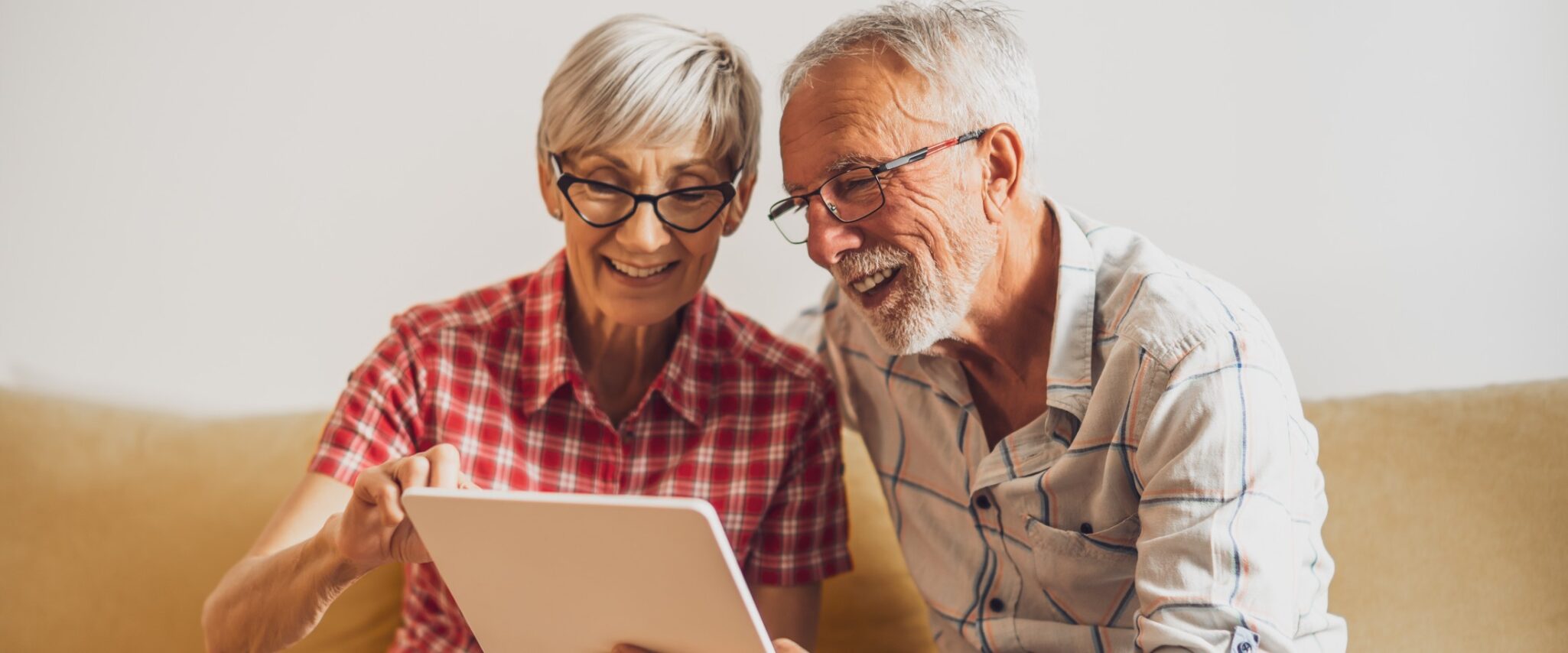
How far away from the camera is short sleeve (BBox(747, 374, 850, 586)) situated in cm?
157

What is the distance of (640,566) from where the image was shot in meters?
1.03

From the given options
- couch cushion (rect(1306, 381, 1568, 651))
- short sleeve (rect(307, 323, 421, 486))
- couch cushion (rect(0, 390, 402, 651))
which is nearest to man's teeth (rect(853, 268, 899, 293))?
short sleeve (rect(307, 323, 421, 486))

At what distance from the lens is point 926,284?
1.34 m

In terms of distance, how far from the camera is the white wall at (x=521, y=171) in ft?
6.31

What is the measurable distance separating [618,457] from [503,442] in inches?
6.1

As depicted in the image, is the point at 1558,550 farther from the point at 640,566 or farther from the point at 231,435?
the point at 231,435

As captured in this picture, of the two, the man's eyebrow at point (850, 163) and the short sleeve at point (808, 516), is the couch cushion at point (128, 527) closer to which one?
the short sleeve at point (808, 516)

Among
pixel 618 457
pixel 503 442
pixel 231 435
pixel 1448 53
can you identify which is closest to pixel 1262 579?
pixel 618 457

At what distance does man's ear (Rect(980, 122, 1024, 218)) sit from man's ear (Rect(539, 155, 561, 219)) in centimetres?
54

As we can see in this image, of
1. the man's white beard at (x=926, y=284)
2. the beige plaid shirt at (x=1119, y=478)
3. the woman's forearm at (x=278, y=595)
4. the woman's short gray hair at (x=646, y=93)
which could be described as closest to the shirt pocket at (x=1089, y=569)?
the beige plaid shirt at (x=1119, y=478)

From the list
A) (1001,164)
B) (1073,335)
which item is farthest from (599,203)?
(1073,335)

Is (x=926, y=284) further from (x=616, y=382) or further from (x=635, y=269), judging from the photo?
(x=616, y=382)

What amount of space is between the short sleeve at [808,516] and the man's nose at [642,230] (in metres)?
0.33

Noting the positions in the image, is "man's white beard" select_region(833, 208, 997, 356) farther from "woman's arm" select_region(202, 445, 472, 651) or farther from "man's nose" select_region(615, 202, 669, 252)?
"woman's arm" select_region(202, 445, 472, 651)
